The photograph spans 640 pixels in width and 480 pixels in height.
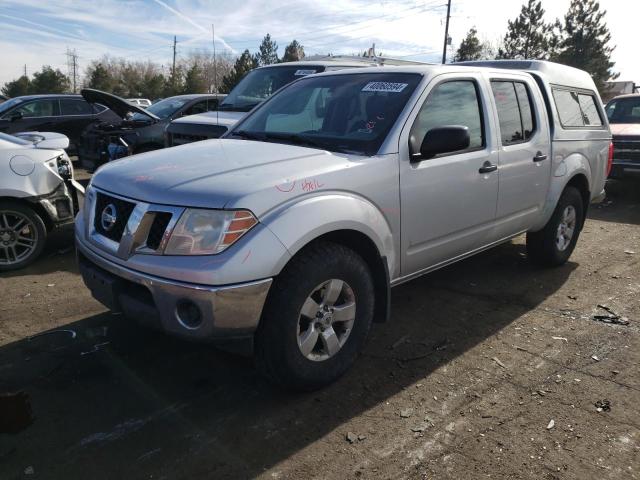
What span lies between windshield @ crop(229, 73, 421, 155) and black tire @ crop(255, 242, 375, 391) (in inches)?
30.7

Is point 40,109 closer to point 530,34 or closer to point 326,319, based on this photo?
point 326,319

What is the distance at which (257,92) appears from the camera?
796 cm

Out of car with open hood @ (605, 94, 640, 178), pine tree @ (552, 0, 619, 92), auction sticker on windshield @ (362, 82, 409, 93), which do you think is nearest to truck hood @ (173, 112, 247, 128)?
auction sticker on windshield @ (362, 82, 409, 93)

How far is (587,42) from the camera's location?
144 feet

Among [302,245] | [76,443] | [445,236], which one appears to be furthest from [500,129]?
[76,443]

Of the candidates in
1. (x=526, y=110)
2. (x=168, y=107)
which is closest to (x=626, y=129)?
(x=526, y=110)

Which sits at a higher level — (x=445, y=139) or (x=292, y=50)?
(x=292, y=50)

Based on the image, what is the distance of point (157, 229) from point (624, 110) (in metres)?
11.7

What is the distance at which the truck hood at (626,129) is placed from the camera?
987 centimetres

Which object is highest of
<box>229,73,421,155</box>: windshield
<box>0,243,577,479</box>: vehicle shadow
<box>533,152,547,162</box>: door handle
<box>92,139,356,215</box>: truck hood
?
<box>229,73,421,155</box>: windshield

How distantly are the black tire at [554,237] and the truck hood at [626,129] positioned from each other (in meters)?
5.48

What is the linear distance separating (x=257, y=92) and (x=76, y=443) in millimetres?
6245

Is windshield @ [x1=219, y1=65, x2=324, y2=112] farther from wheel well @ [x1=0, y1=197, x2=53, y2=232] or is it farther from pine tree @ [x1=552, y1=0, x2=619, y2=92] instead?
pine tree @ [x1=552, y1=0, x2=619, y2=92]

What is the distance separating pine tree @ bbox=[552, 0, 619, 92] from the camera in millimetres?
43656
